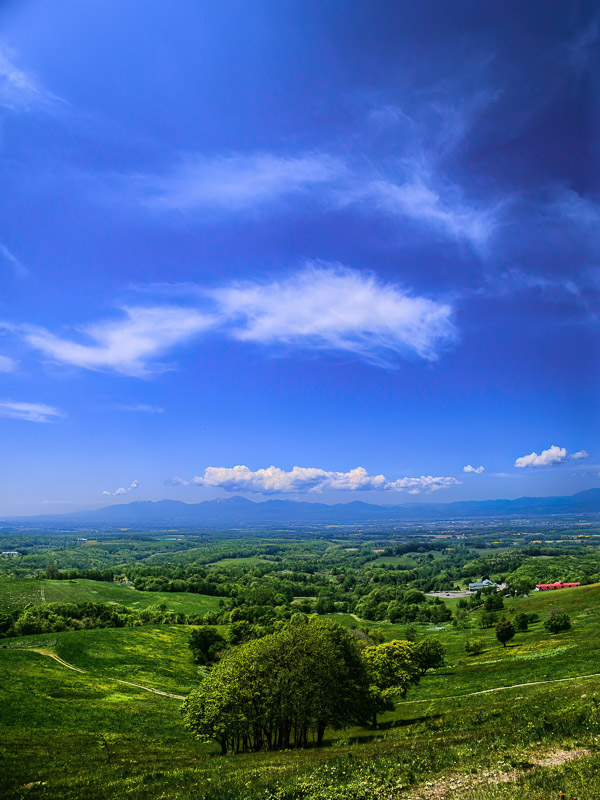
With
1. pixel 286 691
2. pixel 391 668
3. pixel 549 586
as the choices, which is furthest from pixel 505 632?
pixel 549 586

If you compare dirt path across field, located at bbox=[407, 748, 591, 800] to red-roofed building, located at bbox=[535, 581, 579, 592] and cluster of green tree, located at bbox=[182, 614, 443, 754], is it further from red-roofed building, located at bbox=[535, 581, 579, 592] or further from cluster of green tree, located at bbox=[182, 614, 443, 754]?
red-roofed building, located at bbox=[535, 581, 579, 592]

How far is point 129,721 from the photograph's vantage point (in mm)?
42469

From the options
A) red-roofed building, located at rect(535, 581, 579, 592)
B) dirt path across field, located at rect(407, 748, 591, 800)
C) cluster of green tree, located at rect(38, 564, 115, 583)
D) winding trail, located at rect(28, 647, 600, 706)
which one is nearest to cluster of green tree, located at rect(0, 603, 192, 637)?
winding trail, located at rect(28, 647, 600, 706)

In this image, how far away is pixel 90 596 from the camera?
429ft

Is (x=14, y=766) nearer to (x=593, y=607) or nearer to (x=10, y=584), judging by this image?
(x=593, y=607)

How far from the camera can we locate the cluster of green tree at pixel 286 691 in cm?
3175

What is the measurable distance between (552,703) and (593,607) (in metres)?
70.4

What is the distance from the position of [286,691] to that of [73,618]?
85.7 m

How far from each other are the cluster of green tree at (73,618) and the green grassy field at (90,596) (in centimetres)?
1176

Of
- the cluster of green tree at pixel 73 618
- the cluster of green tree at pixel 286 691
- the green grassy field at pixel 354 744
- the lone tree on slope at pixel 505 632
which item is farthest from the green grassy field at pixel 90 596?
the lone tree on slope at pixel 505 632

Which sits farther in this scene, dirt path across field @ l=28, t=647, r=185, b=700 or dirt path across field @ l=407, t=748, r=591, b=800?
dirt path across field @ l=28, t=647, r=185, b=700

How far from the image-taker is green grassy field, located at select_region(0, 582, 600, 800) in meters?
14.4

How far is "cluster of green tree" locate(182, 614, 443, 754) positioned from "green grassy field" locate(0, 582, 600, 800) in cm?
211

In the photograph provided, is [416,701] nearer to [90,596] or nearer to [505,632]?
[505,632]
